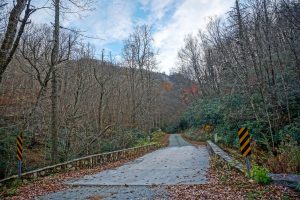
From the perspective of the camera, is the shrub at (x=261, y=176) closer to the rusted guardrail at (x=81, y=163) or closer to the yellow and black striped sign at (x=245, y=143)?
the yellow and black striped sign at (x=245, y=143)

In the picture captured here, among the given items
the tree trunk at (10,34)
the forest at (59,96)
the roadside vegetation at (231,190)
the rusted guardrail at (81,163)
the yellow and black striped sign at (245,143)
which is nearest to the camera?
the roadside vegetation at (231,190)

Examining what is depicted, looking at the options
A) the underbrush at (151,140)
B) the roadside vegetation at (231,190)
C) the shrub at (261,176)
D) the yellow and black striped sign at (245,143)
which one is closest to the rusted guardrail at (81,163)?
the roadside vegetation at (231,190)

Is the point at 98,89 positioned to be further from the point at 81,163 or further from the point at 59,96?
the point at 81,163

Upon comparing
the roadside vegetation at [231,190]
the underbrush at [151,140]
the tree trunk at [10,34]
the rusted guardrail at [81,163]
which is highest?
the tree trunk at [10,34]

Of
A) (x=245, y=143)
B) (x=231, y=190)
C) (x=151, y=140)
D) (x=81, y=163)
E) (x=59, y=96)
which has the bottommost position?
(x=231, y=190)

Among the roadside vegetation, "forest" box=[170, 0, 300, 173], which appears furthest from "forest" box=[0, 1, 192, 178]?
"forest" box=[170, 0, 300, 173]

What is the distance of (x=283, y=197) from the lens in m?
5.91

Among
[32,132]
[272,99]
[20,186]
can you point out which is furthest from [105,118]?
[20,186]

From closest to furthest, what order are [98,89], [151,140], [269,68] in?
[269,68]
[98,89]
[151,140]

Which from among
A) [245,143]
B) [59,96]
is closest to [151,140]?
[59,96]

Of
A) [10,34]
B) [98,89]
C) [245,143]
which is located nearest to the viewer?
[10,34]

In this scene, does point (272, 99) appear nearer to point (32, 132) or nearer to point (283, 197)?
point (283, 197)

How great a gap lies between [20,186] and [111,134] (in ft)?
57.9

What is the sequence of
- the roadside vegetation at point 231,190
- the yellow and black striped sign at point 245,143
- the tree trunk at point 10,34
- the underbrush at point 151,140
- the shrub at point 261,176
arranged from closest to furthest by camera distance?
the roadside vegetation at point 231,190
the shrub at point 261,176
the tree trunk at point 10,34
the yellow and black striped sign at point 245,143
the underbrush at point 151,140
